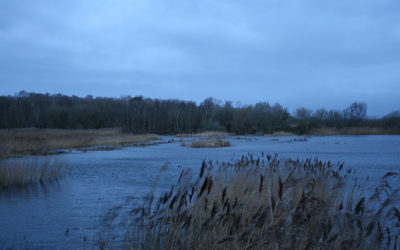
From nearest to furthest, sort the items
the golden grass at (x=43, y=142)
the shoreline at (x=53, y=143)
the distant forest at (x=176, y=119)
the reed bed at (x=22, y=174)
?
the reed bed at (x=22, y=174), the shoreline at (x=53, y=143), the golden grass at (x=43, y=142), the distant forest at (x=176, y=119)

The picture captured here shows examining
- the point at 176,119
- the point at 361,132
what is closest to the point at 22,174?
the point at 361,132

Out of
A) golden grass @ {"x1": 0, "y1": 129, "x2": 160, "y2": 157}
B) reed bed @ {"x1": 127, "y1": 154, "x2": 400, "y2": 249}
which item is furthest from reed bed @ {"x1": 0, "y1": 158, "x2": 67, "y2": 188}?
reed bed @ {"x1": 127, "y1": 154, "x2": 400, "y2": 249}

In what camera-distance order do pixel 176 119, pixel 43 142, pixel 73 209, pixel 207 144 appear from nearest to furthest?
1. pixel 73 209
2. pixel 43 142
3. pixel 207 144
4. pixel 176 119

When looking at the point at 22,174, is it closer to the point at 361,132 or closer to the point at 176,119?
the point at 361,132

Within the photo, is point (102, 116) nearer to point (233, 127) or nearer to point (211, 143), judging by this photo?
point (233, 127)

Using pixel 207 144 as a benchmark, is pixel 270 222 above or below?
above

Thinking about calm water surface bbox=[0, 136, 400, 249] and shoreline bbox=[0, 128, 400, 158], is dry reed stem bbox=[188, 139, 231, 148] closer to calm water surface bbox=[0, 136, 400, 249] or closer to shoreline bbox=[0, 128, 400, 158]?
shoreline bbox=[0, 128, 400, 158]

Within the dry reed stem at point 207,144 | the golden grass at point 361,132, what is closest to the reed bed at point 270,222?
the dry reed stem at point 207,144

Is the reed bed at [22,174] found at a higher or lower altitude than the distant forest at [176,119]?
lower

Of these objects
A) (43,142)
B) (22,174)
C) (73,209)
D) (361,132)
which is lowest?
(73,209)

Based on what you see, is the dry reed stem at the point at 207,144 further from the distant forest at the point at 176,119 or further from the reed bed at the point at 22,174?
the distant forest at the point at 176,119

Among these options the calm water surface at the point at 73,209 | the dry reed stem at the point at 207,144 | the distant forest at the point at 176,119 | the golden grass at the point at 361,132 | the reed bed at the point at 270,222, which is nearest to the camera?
the reed bed at the point at 270,222

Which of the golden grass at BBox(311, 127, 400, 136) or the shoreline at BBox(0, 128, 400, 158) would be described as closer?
the shoreline at BBox(0, 128, 400, 158)

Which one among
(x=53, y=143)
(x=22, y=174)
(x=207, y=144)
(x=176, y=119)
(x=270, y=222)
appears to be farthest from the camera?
(x=176, y=119)
